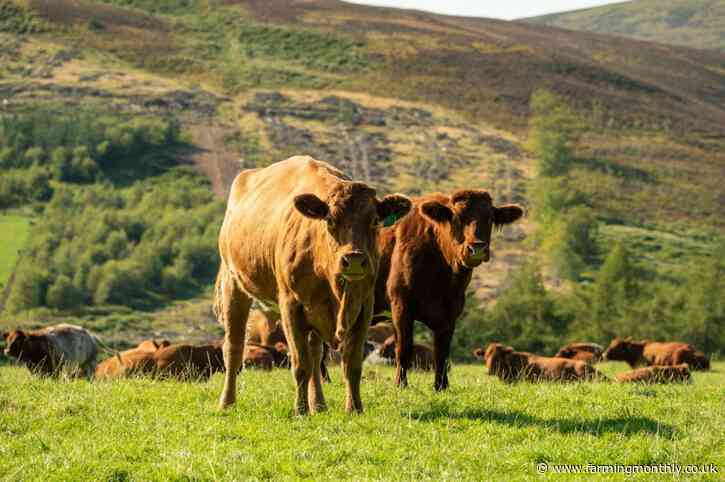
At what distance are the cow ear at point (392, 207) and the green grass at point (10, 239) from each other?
3415 inches

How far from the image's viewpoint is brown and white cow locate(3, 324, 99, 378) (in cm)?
1988

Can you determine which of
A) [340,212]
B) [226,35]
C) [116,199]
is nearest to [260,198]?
[340,212]

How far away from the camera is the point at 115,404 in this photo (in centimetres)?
1188

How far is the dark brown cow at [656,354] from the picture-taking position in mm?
29828

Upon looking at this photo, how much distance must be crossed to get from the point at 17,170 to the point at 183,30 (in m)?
69.6

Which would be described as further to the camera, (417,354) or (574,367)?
(417,354)

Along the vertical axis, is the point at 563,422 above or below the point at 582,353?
above

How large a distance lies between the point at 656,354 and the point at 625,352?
124cm

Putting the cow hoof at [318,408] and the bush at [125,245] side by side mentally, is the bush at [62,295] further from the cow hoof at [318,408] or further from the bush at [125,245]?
the cow hoof at [318,408]

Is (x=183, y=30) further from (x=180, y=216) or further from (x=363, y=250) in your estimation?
(x=363, y=250)

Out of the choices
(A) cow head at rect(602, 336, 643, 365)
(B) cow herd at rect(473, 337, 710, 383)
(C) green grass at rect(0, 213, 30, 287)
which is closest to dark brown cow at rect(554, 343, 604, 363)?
(B) cow herd at rect(473, 337, 710, 383)

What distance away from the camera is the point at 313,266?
1105 cm

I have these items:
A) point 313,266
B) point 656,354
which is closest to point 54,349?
point 313,266

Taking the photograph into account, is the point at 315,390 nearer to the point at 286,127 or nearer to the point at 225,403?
the point at 225,403
